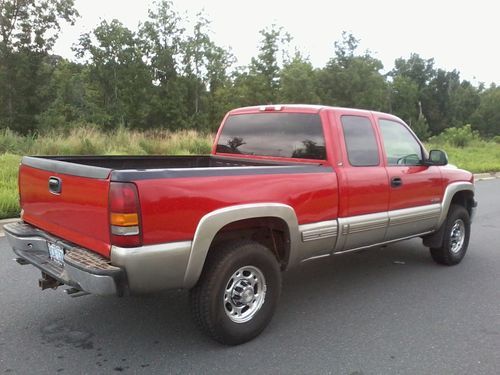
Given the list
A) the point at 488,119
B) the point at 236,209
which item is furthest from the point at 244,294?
the point at 488,119

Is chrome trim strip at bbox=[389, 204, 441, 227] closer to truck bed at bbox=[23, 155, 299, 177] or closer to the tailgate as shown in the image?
truck bed at bbox=[23, 155, 299, 177]

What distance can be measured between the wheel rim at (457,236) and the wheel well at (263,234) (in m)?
2.82

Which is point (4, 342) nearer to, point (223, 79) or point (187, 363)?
point (187, 363)

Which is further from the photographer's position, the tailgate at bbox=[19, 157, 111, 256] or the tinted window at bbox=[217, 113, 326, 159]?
the tinted window at bbox=[217, 113, 326, 159]

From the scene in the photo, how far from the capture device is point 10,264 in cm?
539

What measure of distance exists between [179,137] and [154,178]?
14.1 m

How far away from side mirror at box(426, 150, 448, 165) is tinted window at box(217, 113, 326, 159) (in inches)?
64.3

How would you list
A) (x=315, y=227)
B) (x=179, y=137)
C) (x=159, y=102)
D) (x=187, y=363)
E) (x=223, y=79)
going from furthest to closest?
(x=223, y=79) → (x=159, y=102) → (x=179, y=137) → (x=315, y=227) → (x=187, y=363)

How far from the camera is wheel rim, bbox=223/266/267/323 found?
3.65 meters

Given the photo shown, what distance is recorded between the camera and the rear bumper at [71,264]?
3010 millimetres

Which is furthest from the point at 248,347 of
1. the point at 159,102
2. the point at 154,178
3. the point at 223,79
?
the point at 223,79

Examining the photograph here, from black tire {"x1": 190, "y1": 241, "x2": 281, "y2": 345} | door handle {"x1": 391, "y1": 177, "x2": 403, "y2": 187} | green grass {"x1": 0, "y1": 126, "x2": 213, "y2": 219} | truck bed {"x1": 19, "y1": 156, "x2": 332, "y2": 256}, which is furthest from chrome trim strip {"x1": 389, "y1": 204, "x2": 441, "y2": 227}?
green grass {"x1": 0, "y1": 126, "x2": 213, "y2": 219}

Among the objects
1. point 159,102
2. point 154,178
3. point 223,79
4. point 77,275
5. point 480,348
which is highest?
point 223,79

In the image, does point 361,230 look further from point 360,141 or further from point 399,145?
point 399,145
